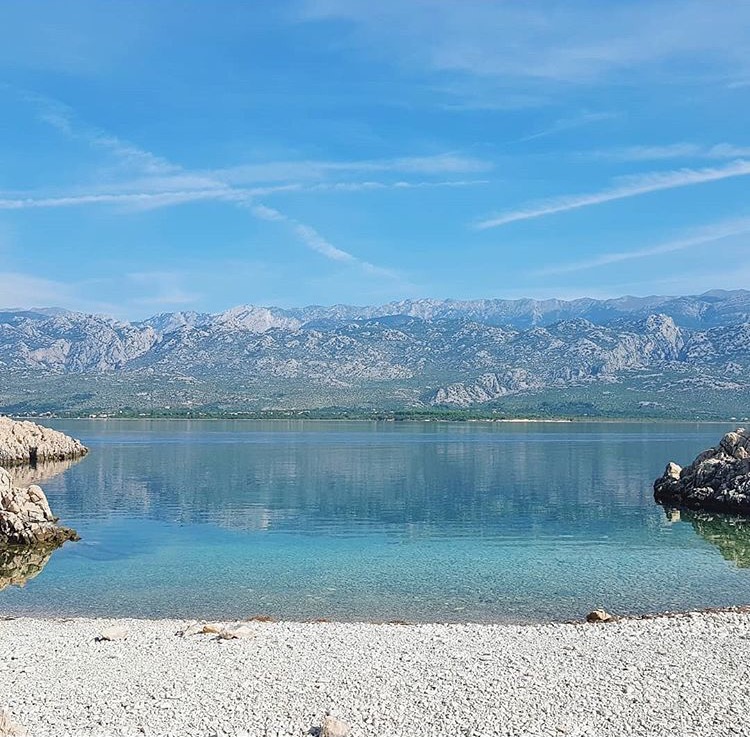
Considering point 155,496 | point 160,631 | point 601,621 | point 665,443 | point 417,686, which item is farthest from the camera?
point 665,443

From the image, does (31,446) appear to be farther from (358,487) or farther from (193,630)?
(193,630)

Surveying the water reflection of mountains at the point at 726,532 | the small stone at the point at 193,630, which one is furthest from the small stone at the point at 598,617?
the water reflection of mountains at the point at 726,532

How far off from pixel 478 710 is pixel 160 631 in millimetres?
11078

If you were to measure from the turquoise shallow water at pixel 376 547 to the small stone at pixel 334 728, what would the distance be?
12.0 m

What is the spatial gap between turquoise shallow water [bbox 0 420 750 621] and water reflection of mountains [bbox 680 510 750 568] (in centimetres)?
20

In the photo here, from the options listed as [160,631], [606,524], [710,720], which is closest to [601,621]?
[710,720]

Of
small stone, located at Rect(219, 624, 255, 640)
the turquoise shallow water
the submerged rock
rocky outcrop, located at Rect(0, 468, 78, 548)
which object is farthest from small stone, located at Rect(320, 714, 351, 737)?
rocky outcrop, located at Rect(0, 468, 78, 548)

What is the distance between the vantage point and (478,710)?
52.4 feet

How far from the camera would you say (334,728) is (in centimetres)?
1470

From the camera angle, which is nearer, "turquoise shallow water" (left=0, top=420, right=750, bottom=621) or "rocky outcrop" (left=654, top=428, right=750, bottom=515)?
"turquoise shallow water" (left=0, top=420, right=750, bottom=621)

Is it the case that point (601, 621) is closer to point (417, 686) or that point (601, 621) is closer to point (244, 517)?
point (417, 686)

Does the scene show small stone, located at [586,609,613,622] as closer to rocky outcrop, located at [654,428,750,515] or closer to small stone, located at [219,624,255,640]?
small stone, located at [219,624,255,640]

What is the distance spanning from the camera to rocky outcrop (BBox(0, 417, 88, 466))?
92.3 metres

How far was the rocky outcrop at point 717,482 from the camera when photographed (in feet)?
179
